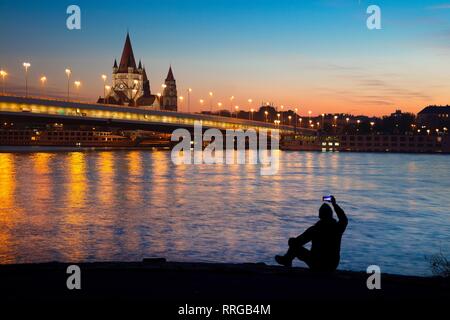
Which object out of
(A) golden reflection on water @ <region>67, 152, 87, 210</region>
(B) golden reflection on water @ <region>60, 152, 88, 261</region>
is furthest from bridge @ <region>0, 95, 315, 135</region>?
(B) golden reflection on water @ <region>60, 152, 88, 261</region>

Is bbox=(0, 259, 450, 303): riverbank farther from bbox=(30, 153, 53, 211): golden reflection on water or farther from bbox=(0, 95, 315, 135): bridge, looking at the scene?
bbox=(0, 95, 315, 135): bridge

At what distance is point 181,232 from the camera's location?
20.7 metres

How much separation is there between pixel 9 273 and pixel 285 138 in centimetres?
17841

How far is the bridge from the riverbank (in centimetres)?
7487

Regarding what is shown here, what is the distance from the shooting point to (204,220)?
24.3 meters

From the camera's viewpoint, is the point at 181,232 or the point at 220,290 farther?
the point at 181,232

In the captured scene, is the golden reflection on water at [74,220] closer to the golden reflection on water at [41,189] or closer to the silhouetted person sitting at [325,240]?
the golden reflection on water at [41,189]

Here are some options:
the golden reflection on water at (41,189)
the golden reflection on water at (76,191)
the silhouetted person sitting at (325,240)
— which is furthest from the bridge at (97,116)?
the silhouetted person sitting at (325,240)

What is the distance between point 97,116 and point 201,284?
87768 millimetres

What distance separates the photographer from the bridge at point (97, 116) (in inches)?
3150

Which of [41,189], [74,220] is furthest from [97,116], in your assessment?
[74,220]

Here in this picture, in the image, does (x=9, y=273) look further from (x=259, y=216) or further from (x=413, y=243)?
(x=259, y=216)

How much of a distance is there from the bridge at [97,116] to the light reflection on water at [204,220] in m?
37.0
